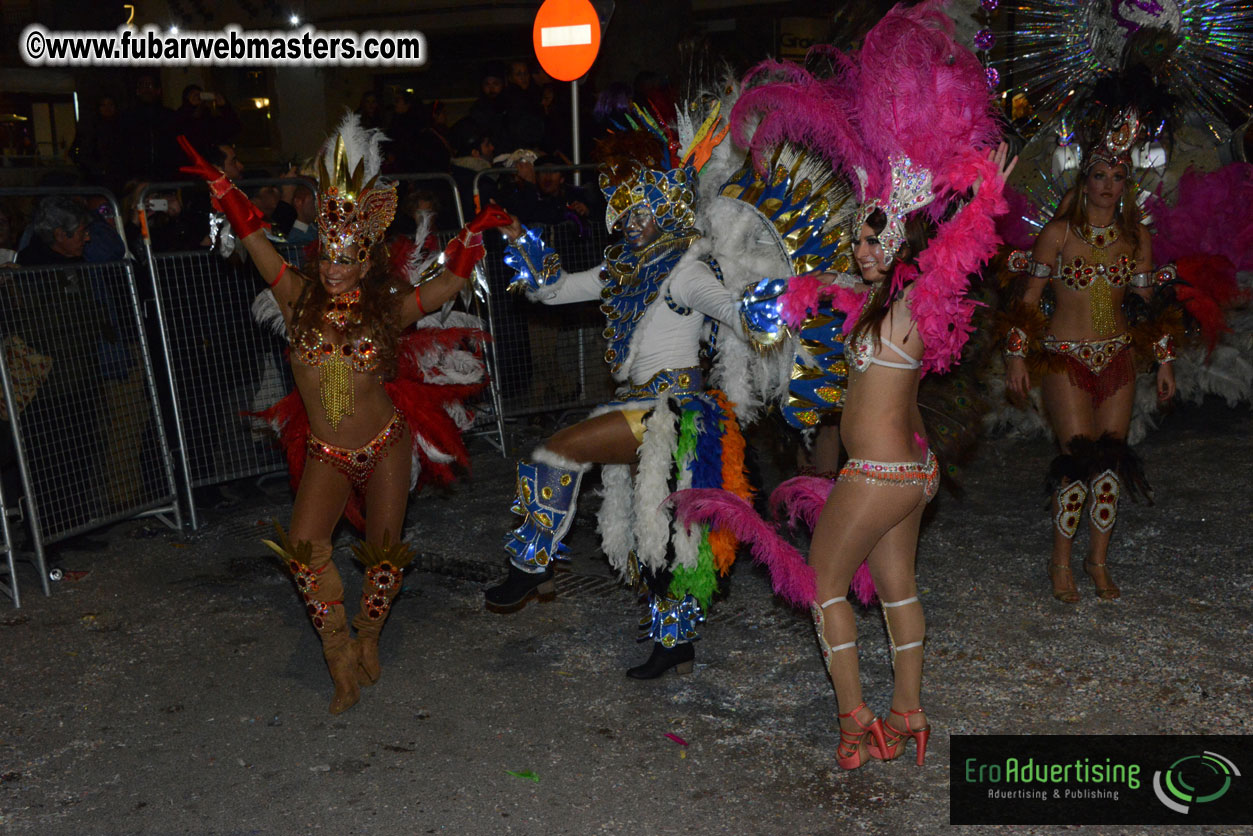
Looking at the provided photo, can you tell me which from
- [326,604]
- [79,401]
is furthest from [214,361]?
[326,604]

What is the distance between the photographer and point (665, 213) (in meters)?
4.46

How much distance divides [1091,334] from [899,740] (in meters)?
2.24

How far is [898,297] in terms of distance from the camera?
348cm

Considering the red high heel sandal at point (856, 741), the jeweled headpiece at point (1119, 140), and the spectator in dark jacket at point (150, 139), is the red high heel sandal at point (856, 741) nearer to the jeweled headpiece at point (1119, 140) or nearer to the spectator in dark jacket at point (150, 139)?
the jeweled headpiece at point (1119, 140)

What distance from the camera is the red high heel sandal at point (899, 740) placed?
371 centimetres

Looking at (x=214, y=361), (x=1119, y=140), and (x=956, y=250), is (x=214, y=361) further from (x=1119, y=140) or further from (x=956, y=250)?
(x=1119, y=140)

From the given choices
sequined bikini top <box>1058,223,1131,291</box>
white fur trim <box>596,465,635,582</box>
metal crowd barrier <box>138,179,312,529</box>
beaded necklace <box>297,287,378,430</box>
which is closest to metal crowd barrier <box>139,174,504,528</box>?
metal crowd barrier <box>138,179,312,529</box>

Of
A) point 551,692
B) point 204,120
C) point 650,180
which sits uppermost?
point 204,120

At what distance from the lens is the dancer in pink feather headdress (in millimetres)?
3389

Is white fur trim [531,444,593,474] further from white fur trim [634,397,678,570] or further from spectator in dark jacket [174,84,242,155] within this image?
spectator in dark jacket [174,84,242,155]

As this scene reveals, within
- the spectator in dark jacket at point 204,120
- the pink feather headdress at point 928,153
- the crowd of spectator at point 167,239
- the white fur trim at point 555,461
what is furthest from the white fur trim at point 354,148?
the spectator in dark jacket at point 204,120

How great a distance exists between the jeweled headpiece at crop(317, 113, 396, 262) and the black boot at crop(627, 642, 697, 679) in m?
1.93

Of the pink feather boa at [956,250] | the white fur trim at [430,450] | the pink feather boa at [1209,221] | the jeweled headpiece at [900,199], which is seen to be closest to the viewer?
the pink feather boa at [956,250]

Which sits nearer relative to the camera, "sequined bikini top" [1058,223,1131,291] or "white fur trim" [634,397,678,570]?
"white fur trim" [634,397,678,570]
